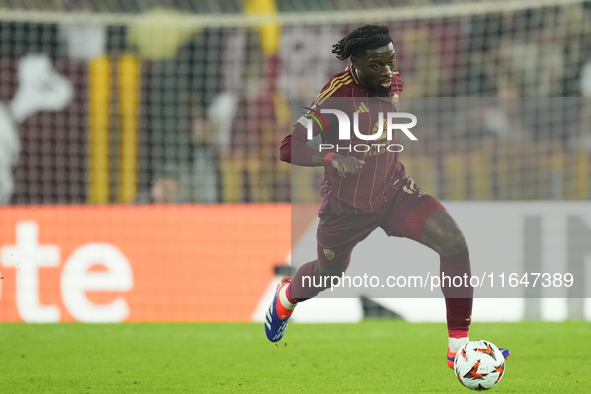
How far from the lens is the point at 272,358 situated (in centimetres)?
596

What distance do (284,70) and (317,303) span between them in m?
3.73

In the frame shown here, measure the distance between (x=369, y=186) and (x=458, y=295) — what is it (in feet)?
2.54

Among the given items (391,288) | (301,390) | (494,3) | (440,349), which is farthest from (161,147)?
(301,390)

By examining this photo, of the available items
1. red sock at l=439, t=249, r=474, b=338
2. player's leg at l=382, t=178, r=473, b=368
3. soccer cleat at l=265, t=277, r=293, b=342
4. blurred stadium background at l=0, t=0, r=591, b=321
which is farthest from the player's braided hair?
blurred stadium background at l=0, t=0, r=591, b=321

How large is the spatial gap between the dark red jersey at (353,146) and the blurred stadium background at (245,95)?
4218mm

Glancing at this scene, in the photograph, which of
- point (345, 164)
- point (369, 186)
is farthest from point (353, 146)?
point (345, 164)

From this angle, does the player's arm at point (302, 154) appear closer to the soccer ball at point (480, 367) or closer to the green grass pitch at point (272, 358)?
the soccer ball at point (480, 367)

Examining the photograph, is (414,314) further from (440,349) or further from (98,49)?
(98,49)

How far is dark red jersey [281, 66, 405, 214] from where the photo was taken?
464 centimetres

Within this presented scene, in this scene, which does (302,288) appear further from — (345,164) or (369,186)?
(345,164)

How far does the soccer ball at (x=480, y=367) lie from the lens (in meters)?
4.23

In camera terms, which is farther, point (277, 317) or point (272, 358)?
point (272, 358)

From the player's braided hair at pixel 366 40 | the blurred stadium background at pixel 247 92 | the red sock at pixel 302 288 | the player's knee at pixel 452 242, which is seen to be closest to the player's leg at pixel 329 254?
the red sock at pixel 302 288

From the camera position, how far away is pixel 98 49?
10.8 metres
